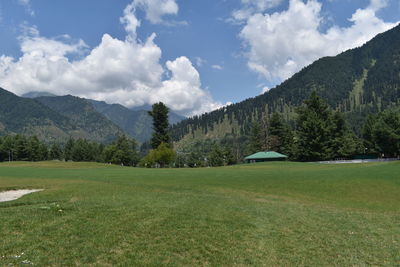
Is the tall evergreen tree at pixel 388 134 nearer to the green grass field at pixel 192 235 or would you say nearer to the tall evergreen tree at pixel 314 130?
the tall evergreen tree at pixel 314 130

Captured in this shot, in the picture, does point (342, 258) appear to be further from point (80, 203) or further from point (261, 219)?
point (80, 203)

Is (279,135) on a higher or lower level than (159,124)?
lower

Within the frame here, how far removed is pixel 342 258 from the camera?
34.0 ft

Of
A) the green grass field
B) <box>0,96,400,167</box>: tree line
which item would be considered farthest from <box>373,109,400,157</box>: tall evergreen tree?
the green grass field

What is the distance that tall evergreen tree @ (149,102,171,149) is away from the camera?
286 ft

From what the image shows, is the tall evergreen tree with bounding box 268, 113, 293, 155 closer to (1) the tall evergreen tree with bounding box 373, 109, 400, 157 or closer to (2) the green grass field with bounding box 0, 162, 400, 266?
(1) the tall evergreen tree with bounding box 373, 109, 400, 157

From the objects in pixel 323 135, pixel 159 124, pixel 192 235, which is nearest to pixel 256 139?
pixel 323 135

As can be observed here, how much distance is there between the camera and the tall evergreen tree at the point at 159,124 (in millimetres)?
87062

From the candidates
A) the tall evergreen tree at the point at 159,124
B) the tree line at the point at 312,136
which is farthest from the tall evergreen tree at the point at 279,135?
the tall evergreen tree at the point at 159,124

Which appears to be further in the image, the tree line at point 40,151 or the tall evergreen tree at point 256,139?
the tree line at point 40,151

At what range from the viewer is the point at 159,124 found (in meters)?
88.4

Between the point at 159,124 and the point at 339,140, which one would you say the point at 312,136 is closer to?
the point at 339,140

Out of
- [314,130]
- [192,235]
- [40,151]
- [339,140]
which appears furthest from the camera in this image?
[40,151]

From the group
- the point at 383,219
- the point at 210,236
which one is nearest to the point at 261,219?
the point at 210,236
